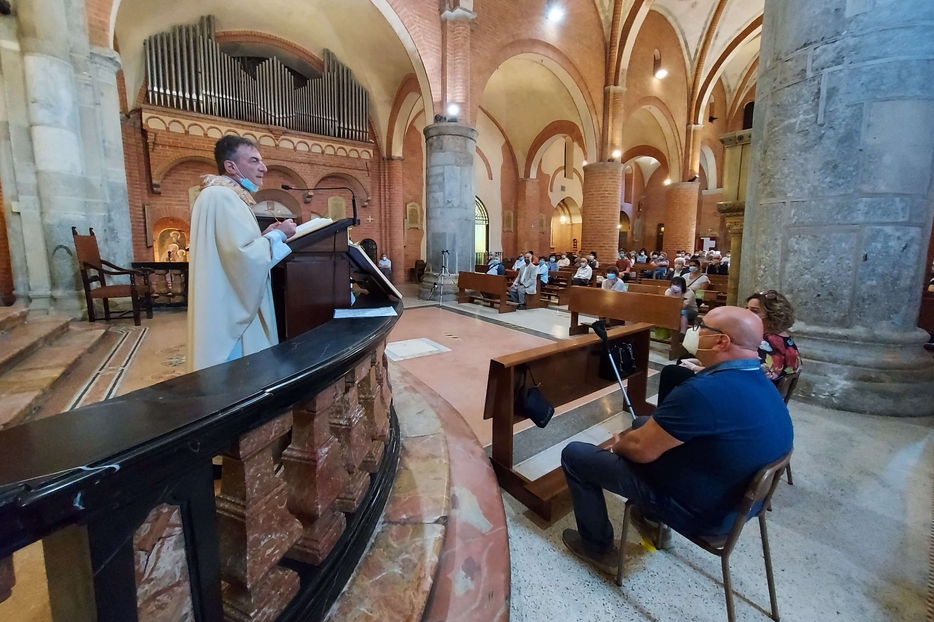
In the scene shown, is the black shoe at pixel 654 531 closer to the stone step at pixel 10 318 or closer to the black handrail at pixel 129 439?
the black handrail at pixel 129 439

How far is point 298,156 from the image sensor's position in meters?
13.0

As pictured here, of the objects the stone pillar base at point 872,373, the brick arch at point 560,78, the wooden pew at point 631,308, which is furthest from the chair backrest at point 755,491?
the brick arch at point 560,78

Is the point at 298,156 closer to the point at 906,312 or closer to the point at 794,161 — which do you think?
the point at 794,161

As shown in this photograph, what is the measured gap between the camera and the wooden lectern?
1854mm

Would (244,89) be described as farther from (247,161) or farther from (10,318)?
(247,161)

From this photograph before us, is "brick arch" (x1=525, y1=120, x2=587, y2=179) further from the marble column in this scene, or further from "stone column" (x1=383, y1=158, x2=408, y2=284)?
the marble column

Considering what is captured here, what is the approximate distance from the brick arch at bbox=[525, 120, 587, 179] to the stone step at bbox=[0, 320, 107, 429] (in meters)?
15.4

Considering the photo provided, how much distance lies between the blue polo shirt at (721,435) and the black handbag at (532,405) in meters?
0.99

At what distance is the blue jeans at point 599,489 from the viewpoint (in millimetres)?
1805

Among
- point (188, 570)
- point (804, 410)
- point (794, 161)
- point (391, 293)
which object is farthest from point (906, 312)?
point (188, 570)

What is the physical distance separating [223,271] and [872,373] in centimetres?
510

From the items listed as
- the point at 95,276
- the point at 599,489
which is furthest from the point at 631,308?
the point at 95,276

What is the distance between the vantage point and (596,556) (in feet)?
6.54

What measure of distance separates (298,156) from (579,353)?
12.6 m
